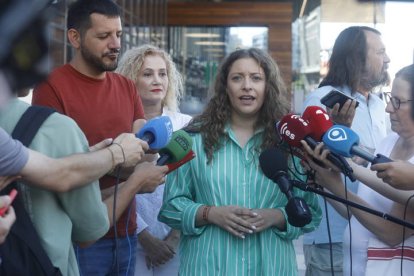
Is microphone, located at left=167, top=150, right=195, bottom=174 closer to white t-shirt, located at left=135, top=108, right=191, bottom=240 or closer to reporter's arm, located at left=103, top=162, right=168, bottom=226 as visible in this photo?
reporter's arm, located at left=103, top=162, right=168, bottom=226

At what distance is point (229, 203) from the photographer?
3.04m

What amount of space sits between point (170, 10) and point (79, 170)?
44.2 ft

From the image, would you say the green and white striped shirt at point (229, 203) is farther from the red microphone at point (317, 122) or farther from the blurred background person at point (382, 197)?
the red microphone at point (317, 122)

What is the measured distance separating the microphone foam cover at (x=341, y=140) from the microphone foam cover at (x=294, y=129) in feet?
0.50

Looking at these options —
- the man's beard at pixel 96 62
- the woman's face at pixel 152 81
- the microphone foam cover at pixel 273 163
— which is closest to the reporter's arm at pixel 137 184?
the microphone foam cover at pixel 273 163

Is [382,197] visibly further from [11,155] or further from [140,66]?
[140,66]

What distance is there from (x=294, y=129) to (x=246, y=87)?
509 millimetres

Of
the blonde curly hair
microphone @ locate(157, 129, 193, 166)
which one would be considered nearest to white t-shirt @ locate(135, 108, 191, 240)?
the blonde curly hair

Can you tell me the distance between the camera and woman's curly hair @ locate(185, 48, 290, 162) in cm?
314

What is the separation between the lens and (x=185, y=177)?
3129 mm

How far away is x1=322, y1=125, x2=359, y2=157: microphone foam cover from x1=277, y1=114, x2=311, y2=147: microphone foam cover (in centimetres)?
15

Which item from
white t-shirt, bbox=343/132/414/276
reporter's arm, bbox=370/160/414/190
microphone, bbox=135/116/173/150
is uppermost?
microphone, bbox=135/116/173/150

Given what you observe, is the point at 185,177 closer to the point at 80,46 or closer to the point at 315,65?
the point at 80,46

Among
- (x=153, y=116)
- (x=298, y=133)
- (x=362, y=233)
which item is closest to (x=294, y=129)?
(x=298, y=133)
